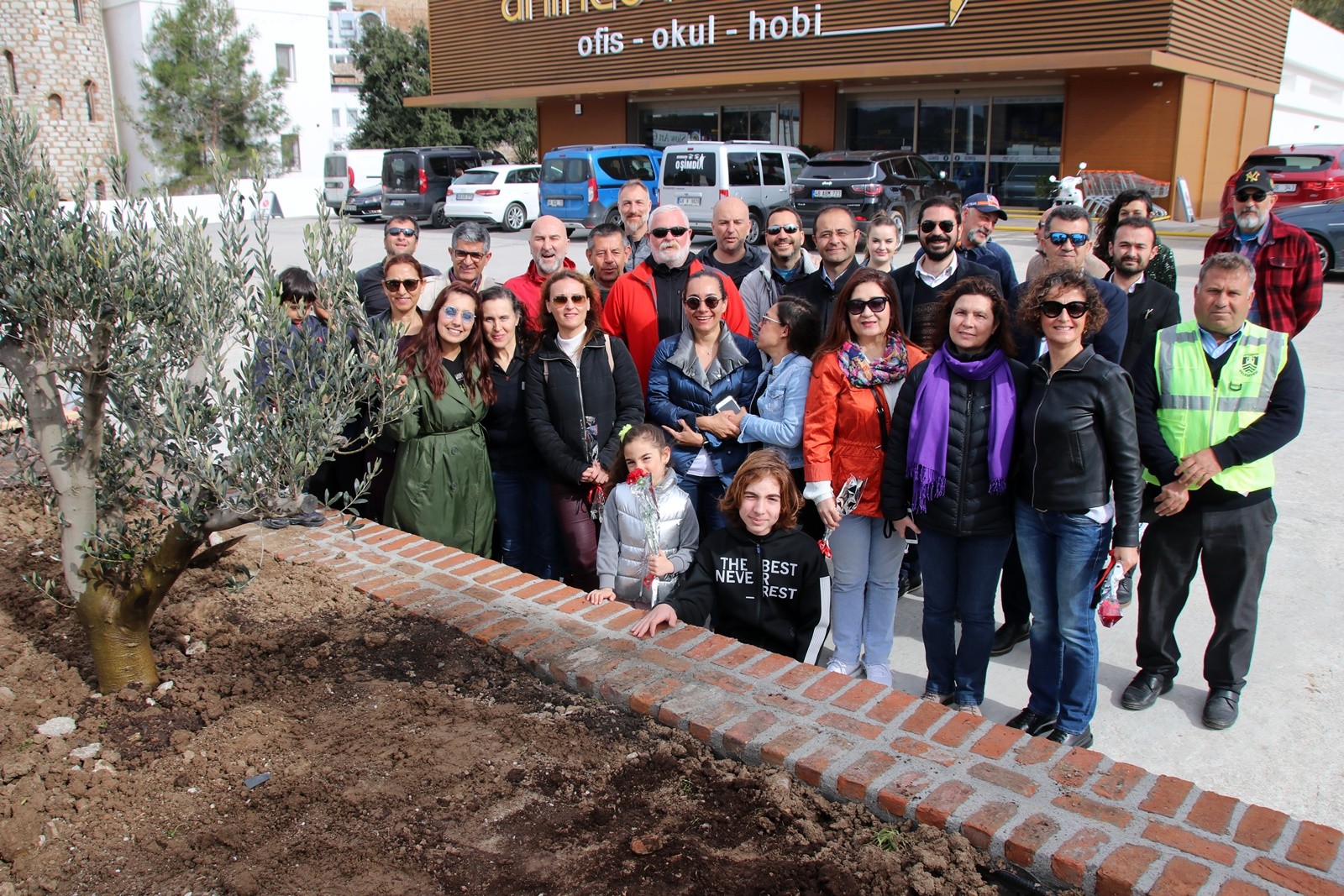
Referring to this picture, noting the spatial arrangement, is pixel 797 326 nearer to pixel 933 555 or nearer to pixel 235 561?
pixel 933 555

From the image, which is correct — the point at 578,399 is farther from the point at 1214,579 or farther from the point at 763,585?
the point at 1214,579

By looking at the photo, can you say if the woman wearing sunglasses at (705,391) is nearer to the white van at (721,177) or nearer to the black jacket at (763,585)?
the black jacket at (763,585)

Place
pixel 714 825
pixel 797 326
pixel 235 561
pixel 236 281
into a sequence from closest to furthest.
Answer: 1. pixel 714 825
2. pixel 236 281
3. pixel 235 561
4. pixel 797 326

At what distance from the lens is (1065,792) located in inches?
97.8

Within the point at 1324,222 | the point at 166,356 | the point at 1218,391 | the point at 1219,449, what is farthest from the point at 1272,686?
the point at 1324,222

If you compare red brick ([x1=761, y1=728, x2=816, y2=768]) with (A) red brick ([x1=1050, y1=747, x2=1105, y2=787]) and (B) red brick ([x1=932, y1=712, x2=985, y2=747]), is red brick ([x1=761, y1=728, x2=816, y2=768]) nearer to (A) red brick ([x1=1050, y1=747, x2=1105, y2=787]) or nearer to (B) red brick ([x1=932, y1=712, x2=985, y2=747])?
(B) red brick ([x1=932, y1=712, x2=985, y2=747])

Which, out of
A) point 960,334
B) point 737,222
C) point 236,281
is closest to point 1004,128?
point 737,222

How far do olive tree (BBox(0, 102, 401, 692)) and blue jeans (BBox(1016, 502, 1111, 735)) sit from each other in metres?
2.26

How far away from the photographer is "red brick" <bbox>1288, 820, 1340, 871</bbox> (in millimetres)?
2227

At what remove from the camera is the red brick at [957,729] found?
2721mm

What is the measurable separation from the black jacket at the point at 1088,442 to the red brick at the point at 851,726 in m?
1.13

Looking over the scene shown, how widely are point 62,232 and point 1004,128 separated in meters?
23.3

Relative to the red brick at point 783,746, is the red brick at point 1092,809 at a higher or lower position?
lower

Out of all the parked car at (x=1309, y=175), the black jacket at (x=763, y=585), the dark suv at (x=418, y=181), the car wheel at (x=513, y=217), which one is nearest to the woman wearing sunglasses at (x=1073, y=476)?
the black jacket at (x=763, y=585)
